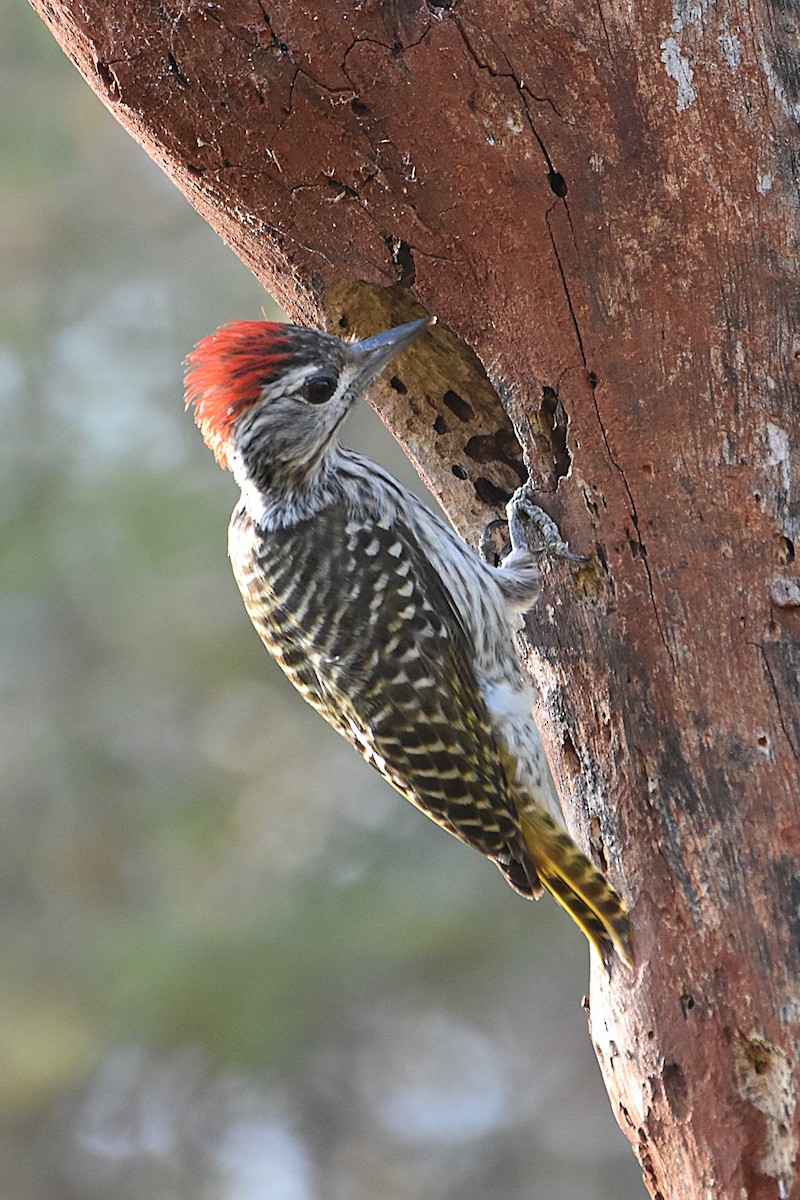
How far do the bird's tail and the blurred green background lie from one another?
397 centimetres

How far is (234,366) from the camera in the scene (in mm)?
4141

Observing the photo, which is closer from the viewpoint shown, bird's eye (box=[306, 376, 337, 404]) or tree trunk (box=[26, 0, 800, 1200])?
tree trunk (box=[26, 0, 800, 1200])

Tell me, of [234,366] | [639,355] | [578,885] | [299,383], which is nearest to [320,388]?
[299,383]

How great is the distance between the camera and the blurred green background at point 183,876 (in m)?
7.65

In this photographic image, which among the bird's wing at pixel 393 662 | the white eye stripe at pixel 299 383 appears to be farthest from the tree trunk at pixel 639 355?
the white eye stripe at pixel 299 383

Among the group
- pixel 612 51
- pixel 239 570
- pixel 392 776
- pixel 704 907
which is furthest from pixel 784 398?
pixel 239 570

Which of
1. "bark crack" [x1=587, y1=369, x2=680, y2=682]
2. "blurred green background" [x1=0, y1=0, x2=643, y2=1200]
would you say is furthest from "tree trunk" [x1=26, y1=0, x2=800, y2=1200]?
"blurred green background" [x1=0, y1=0, x2=643, y2=1200]

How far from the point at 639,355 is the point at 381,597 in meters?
1.05

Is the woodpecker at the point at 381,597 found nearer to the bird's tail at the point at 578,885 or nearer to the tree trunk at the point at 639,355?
the bird's tail at the point at 578,885

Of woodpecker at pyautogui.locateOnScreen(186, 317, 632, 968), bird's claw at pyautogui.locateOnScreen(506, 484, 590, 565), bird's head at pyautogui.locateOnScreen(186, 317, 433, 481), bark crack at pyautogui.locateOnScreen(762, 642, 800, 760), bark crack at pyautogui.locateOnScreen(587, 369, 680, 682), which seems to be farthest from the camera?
bird's head at pyautogui.locateOnScreen(186, 317, 433, 481)

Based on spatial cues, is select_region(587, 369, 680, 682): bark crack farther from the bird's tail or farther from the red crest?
the red crest

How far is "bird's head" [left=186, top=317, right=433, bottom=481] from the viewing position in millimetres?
4059

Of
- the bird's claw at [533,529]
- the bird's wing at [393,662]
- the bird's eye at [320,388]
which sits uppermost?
the bird's eye at [320,388]

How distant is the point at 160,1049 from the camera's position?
759 cm
